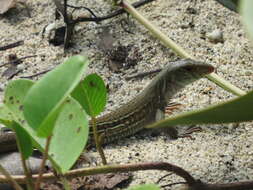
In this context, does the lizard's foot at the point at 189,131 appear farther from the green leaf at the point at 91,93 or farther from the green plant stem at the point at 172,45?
the green leaf at the point at 91,93

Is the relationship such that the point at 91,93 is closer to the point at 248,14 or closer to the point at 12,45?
the point at 248,14

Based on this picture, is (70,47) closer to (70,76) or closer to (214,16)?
(214,16)

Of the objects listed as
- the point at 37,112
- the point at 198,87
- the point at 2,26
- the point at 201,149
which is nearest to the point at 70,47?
Answer: the point at 2,26

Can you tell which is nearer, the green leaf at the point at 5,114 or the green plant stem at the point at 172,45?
the green leaf at the point at 5,114

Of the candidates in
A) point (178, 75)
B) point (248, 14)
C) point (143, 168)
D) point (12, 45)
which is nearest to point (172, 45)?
point (178, 75)

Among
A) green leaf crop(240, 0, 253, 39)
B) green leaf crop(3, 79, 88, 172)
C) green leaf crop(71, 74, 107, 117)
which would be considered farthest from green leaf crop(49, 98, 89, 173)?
green leaf crop(240, 0, 253, 39)

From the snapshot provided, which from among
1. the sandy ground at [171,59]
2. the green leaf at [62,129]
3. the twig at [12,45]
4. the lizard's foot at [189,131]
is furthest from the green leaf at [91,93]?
the twig at [12,45]

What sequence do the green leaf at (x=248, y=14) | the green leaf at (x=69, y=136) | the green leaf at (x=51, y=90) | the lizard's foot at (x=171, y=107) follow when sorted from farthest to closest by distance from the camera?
the lizard's foot at (x=171, y=107) < the green leaf at (x=69, y=136) < the green leaf at (x=51, y=90) < the green leaf at (x=248, y=14)
